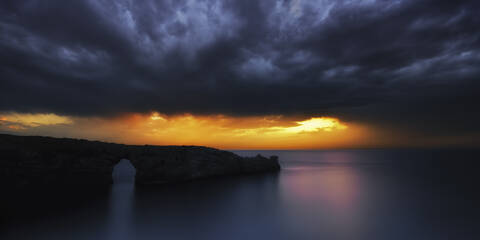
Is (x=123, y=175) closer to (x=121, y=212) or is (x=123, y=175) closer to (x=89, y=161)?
Answer: (x=89, y=161)

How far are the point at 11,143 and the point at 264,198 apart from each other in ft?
102

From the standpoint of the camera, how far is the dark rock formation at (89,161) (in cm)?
2527

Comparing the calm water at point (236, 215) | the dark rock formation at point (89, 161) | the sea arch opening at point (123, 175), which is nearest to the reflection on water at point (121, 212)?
the calm water at point (236, 215)

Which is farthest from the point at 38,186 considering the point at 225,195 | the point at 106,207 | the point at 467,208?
the point at 467,208

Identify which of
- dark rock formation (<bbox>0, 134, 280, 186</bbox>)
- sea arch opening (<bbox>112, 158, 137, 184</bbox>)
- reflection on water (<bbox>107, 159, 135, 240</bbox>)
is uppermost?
dark rock formation (<bbox>0, 134, 280, 186</bbox>)

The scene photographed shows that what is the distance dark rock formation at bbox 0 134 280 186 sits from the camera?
25266 mm

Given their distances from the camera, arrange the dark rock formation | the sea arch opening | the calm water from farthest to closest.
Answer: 1. the sea arch opening
2. the dark rock formation
3. the calm water

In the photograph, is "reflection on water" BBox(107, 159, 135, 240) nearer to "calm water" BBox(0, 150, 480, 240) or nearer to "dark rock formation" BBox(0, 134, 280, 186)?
"calm water" BBox(0, 150, 480, 240)

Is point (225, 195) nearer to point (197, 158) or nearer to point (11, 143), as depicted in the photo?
point (197, 158)

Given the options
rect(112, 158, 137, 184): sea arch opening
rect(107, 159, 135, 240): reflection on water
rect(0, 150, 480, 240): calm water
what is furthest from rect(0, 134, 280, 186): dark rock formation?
rect(107, 159, 135, 240): reflection on water

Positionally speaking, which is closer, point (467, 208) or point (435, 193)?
point (467, 208)

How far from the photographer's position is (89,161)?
30.5 m

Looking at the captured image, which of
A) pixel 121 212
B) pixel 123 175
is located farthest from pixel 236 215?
pixel 123 175

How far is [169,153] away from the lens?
36.4m
